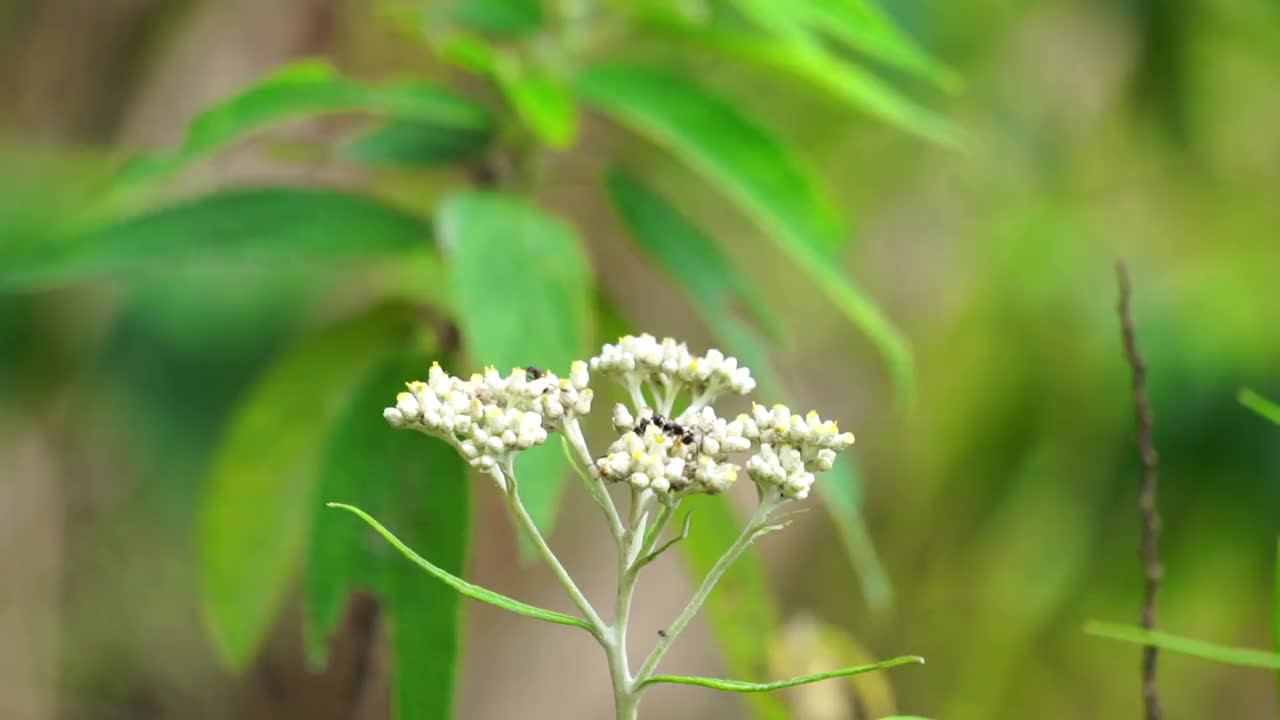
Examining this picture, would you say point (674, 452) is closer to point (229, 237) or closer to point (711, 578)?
point (711, 578)

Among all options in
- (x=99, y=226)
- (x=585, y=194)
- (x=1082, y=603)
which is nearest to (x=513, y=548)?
(x=585, y=194)

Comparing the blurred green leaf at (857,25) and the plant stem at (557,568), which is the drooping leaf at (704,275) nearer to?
the blurred green leaf at (857,25)

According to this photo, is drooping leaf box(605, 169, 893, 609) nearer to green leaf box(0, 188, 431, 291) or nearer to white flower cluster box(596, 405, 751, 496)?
green leaf box(0, 188, 431, 291)

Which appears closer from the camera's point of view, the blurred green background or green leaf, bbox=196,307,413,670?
green leaf, bbox=196,307,413,670

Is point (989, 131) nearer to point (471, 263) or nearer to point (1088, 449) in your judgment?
point (1088, 449)

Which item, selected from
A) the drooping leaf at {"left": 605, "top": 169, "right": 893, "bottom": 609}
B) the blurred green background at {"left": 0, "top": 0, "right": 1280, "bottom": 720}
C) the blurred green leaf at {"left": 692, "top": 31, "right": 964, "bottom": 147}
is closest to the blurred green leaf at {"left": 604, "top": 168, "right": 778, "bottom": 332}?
the drooping leaf at {"left": 605, "top": 169, "right": 893, "bottom": 609}

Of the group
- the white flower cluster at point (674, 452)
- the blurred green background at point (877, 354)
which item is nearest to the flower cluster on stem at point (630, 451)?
the white flower cluster at point (674, 452)
